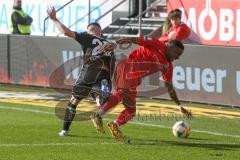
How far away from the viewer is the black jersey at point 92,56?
1459cm

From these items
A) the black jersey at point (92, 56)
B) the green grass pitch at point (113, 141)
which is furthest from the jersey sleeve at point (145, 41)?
the black jersey at point (92, 56)

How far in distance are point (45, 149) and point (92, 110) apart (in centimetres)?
554

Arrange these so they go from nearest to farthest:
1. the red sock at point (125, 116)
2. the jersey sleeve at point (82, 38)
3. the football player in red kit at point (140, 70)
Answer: the football player in red kit at point (140, 70), the red sock at point (125, 116), the jersey sleeve at point (82, 38)

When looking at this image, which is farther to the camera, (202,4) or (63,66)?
(202,4)

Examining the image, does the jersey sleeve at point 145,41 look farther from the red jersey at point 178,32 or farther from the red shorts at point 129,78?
the red jersey at point 178,32

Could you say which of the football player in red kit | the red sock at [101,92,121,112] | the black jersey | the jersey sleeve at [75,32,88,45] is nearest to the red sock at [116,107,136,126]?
the football player in red kit

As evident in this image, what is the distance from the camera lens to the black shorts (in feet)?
47.0

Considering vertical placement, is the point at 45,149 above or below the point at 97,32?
below

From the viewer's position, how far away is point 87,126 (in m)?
15.5

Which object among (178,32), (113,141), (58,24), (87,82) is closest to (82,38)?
(87,82)

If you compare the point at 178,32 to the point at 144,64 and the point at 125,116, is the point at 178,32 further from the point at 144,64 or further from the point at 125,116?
the point at 125,116

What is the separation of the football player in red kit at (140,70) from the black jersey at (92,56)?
1.11 meters

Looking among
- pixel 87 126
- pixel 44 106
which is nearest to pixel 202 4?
pixel 44 106

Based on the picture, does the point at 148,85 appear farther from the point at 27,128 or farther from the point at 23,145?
the point at 23,145
